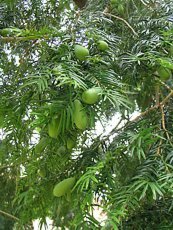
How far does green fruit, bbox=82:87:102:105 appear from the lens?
81 centimetres

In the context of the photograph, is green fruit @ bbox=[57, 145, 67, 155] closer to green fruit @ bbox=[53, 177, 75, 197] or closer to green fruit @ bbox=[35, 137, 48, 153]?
green fruit @ bbox=[35, 137, 48, 153]

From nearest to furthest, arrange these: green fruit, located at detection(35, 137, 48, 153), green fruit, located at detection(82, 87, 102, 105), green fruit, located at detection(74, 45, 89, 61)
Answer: green fruit, located at detection(82, 87, 102, 105)
green fruit, located at detection(74, 45, 89, 61)
green fruit, located at detection(35, 137, 48, 153)

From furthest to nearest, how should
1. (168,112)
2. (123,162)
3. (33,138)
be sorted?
(33,138)
(168,112)
(123,162)

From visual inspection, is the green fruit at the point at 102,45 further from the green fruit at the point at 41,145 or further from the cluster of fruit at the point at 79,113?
the green fruit at the point at 41,145

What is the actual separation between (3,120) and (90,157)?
24 cm

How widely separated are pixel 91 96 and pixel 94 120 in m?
0.09

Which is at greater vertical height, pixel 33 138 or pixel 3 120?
pixel 33 138

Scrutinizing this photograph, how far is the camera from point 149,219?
3.15ft

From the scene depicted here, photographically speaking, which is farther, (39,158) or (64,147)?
(39,158)

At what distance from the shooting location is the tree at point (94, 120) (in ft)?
2.70

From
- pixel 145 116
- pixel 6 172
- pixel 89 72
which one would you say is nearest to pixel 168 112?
pixel 145 116

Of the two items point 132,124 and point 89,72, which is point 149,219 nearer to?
point 132,124

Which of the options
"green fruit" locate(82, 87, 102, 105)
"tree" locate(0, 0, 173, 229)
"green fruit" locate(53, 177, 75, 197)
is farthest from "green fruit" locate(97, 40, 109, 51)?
"green fruit" locate(53, 177, 75, 197)

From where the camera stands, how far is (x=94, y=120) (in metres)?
0.88
